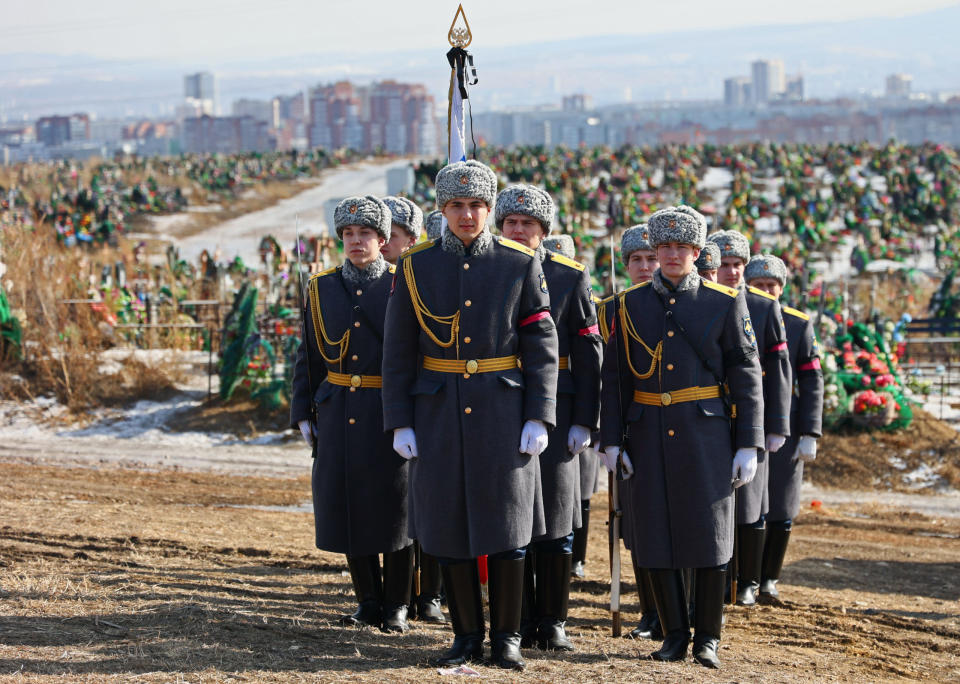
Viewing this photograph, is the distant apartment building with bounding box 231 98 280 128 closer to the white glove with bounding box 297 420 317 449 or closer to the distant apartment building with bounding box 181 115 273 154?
the distant apartment building with bounding box 181 115 273 154

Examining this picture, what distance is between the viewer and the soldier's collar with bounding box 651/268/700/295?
5.06 meters

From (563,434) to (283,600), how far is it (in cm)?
177

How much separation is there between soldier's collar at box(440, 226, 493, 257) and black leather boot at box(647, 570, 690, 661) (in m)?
1.52

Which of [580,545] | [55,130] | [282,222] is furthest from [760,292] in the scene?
[55,130]

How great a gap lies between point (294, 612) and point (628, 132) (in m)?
130

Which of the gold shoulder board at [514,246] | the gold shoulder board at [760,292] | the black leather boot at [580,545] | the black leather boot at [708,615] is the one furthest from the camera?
the black leather boot at [580,545]

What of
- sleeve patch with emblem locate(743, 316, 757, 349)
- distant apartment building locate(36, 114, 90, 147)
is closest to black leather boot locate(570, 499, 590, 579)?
sleeve patch with emblem locate(743, 316, 757, 349)

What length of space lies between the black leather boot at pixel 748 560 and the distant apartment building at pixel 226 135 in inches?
4393

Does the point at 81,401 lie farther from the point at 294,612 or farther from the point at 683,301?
the point at 683,301

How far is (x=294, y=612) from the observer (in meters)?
5.69

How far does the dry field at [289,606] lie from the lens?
4.61 m

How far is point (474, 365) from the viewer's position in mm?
4637

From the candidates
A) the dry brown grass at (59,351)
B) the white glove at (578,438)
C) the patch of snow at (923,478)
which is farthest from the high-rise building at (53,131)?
the white glove at (578,438)

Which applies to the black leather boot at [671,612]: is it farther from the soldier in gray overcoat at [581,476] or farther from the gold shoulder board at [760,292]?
the gold shoulder board at [760,292]
